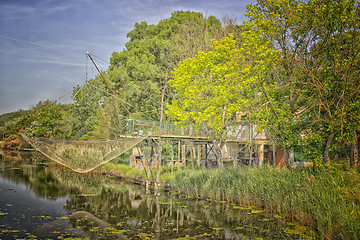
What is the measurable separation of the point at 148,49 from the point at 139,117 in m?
7.95

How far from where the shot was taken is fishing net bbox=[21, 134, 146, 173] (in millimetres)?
14812

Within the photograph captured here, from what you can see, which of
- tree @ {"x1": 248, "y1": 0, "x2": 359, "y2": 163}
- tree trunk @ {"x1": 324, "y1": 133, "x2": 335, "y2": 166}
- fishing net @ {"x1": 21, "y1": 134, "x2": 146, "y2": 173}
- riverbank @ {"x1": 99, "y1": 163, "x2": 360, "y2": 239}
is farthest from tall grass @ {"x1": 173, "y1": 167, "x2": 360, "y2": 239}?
fishing net @ {"x1": 21, "y1": 134, "x2": 146, "y2": 173}

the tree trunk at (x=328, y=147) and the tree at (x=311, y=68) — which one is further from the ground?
the tree at (x=311, y=68)

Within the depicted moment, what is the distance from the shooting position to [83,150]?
890 inches

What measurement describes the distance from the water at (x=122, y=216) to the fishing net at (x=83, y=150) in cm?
154

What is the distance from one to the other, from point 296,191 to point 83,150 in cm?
1708

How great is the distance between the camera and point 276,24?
11.6 m

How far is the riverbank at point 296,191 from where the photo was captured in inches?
312

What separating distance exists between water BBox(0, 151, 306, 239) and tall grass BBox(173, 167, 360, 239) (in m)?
0.56

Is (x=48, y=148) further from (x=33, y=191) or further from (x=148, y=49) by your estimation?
(x=148, y=49)

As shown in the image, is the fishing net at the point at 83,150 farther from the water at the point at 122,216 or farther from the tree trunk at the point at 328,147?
the tree trunk at the point at 328,147

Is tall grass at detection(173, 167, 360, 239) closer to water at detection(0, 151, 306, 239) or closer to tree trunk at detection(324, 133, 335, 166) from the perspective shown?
tree trunk at detection(324, 133, 335, 166)

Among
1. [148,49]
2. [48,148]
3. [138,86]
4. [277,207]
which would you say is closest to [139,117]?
[138,86]

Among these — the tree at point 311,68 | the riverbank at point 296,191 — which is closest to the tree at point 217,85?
the tree at point 311,68
